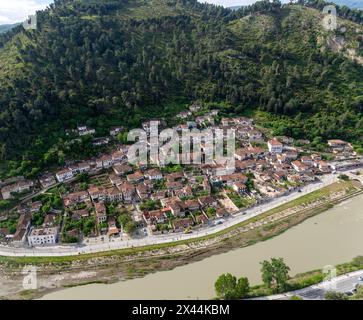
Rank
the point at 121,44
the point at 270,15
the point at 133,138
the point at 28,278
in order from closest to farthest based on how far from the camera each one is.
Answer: the point at 28,278 < the point at 133,138 < the point at 121,44 < the point at 270,15

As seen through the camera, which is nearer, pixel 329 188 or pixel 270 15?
pixel 329 188

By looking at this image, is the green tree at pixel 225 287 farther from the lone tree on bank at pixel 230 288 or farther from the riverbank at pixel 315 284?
the riverbank at pixel 315 284

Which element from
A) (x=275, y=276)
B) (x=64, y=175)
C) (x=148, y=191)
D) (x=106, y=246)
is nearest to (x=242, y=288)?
(x=275, y=276)

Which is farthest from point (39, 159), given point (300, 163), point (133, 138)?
point (300, 163)

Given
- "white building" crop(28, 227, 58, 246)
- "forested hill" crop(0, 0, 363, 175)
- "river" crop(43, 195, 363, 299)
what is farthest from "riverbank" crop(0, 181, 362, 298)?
"forested hill" crop(0, 0, 363, 175)

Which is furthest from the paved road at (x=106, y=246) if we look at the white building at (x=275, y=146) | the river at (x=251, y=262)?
the white building at (x=275, y=146)

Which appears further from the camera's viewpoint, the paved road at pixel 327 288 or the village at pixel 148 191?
the village at pixel 148 191
